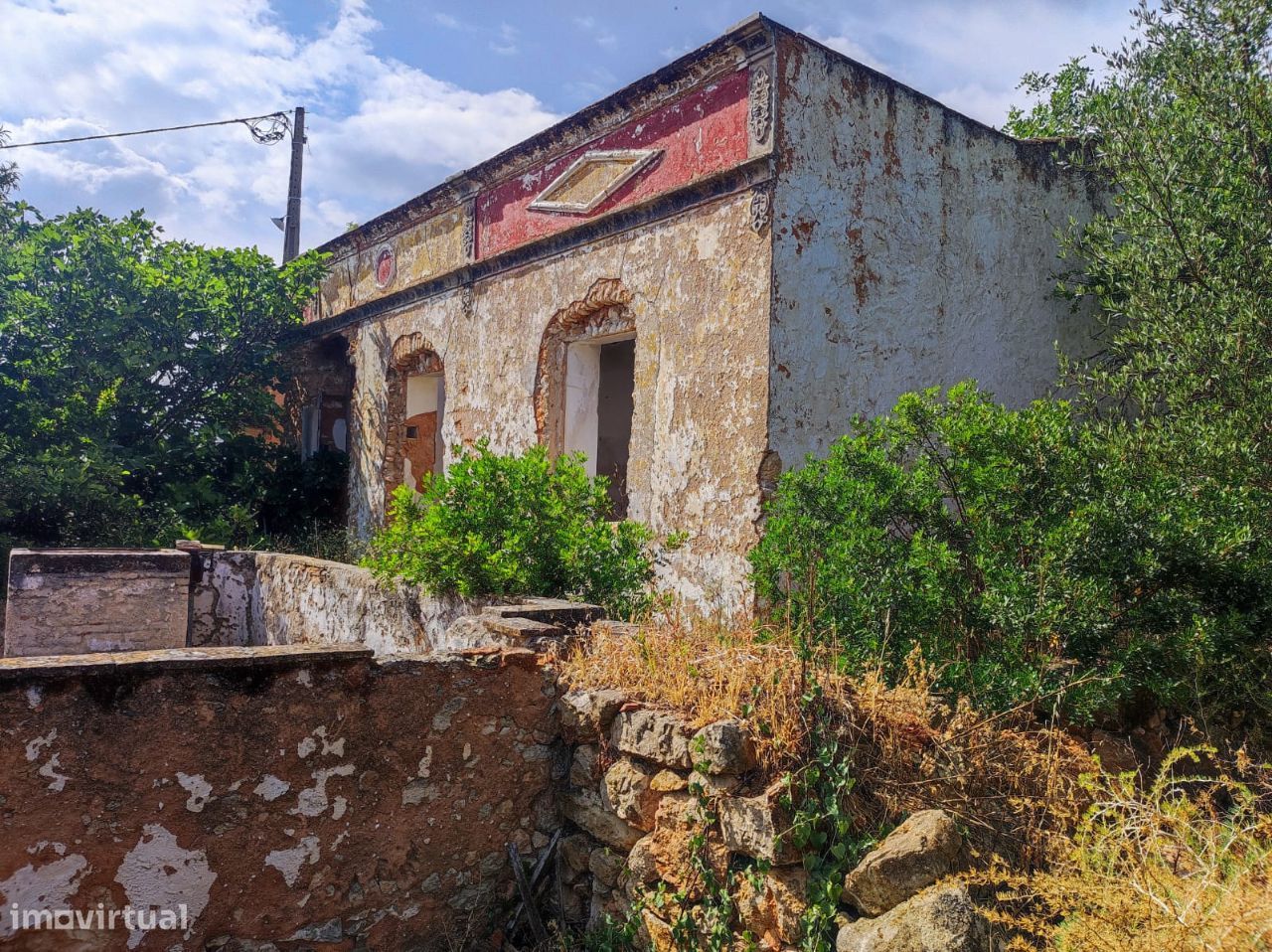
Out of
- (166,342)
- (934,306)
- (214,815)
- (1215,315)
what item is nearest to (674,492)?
(934,306)

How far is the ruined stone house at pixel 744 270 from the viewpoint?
6273mm

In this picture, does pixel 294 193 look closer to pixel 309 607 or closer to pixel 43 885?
pixel 309 607

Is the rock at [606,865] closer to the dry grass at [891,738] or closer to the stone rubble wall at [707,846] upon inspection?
the stone rubble wall at [707,846]

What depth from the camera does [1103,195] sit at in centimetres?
842

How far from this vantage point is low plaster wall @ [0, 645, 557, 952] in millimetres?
2742

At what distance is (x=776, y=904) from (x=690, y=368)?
4528mm

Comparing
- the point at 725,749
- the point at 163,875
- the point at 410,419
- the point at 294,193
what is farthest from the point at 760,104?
the point at 294,193

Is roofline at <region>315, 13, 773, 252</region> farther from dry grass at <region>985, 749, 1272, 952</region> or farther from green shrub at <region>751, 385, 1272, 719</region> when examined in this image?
dry grass at <region>985, 749, 1272, 952</region>

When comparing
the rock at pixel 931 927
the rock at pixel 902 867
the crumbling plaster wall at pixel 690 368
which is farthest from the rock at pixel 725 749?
the crumbling plaster wall at pixel 690 368

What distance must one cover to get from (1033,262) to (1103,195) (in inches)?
52.5

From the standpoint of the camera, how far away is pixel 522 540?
4.80 m

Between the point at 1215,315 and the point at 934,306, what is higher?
the point at 934,306

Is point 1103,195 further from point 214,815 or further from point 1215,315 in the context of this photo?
point 214,815

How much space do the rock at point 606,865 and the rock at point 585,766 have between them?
9.6 inches
